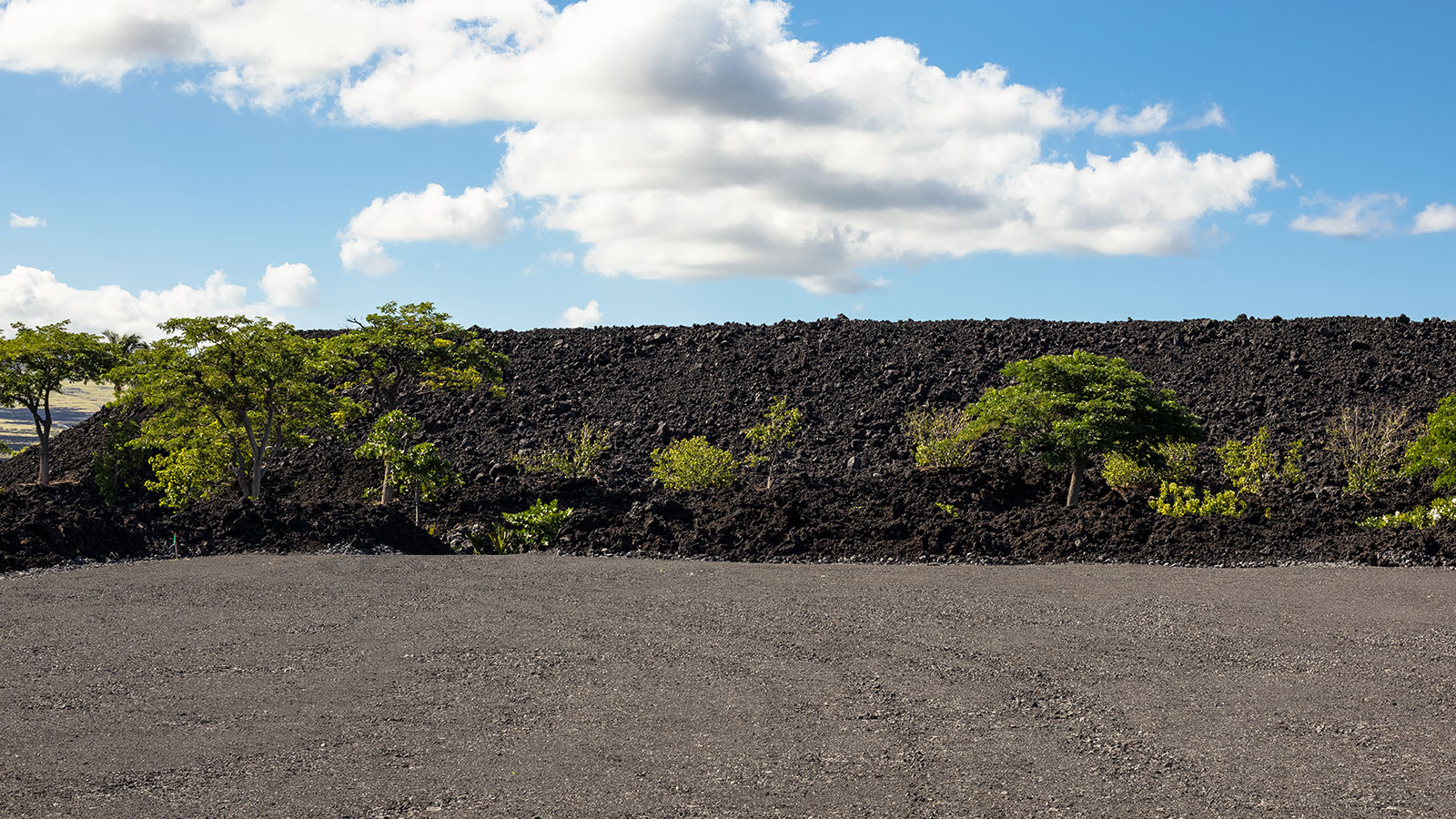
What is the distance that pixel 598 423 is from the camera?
29.8 meters

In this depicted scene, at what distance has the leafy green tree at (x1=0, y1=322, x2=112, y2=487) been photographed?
27.3 m

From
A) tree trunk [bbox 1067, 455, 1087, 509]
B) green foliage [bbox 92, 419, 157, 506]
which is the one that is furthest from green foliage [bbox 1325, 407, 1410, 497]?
green foliage [bbox 92, 419, 157, 506]

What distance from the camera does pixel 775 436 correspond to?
25547mm

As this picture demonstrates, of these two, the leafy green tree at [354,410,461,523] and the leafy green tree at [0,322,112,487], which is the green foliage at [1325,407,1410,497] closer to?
the leafy green tree at [354,410,461,523]

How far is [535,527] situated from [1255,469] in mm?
14711

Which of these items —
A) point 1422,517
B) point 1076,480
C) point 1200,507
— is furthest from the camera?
point 1076,480

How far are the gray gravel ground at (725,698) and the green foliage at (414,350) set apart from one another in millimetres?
11101

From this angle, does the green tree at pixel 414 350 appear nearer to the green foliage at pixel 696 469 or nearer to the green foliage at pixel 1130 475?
the green foliage at pixel 696 469


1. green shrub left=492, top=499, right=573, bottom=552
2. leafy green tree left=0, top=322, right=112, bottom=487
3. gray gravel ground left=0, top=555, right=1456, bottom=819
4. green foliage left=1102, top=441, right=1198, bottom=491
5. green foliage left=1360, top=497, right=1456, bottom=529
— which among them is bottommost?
gray gravel ground left=0, top=555, right=1456, bottom=819

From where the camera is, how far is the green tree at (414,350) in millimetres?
22781

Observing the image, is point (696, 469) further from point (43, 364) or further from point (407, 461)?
point (43, 364)

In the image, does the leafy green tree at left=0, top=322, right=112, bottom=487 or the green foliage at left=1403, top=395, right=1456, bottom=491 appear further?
the leafy green tree at left=0, top=322, right=112, bottom=487

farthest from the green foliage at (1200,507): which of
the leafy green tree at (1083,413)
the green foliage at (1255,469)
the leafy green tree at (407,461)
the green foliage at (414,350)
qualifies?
the green foliage at (414,350)

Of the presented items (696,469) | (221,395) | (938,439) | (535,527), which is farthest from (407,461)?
(938,439)
